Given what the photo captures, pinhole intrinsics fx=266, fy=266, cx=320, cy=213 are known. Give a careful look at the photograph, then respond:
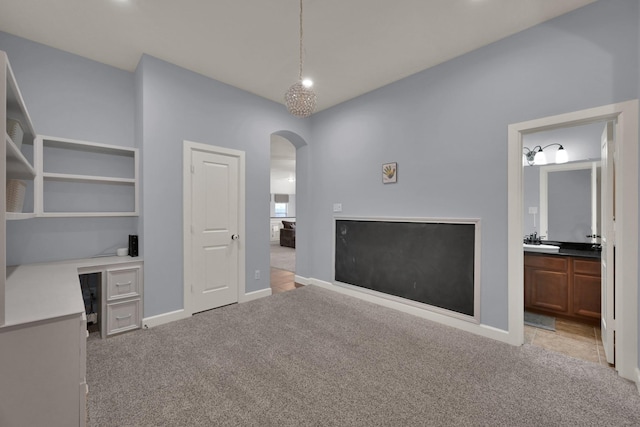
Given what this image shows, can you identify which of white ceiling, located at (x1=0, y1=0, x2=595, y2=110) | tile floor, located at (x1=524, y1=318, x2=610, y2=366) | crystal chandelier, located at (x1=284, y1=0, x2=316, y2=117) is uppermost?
white ceiling, located at (x1=0, y1=0, x2=595, y2=110)

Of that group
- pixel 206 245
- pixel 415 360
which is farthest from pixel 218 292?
pixel 415 360

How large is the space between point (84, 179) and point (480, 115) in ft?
13.5

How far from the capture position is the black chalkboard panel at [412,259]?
112 inches

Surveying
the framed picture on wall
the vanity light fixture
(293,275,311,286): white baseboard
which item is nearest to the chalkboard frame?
the framed picture on wall

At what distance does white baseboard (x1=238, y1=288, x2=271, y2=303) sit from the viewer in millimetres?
3643

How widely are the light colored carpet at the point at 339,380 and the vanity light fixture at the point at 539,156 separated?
2530 mm

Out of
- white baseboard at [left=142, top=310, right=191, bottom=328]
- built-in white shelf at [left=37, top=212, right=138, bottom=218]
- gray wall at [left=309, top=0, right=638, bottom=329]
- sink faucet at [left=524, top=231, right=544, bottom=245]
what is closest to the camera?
gray wall at [left=309, top=0, right=638, bottom=329]

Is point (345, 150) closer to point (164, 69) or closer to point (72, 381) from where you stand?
point (164, 69)

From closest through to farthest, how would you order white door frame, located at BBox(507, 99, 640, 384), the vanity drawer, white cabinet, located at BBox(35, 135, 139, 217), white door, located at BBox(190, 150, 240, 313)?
white door frame, located at BBox(507, 99, 640, 384) → white cabinet, located at BBox(35, 135, 139, 217) → the vanity drawer → white door, located at BBox(190, 150, 240, 313)

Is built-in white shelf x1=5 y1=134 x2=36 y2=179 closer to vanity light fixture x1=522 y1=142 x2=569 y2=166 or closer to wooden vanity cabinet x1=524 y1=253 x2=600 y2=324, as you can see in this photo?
wooden vanity cabinet x1=524 y1=253 x2=600 y2=324

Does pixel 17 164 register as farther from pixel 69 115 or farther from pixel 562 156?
pixel 562 156

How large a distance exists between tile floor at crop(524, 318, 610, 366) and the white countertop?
11.9 feet

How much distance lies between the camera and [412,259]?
3248 millimetres

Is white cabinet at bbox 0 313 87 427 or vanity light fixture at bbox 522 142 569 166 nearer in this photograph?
white cabinet at bbox 0 313 87 427
